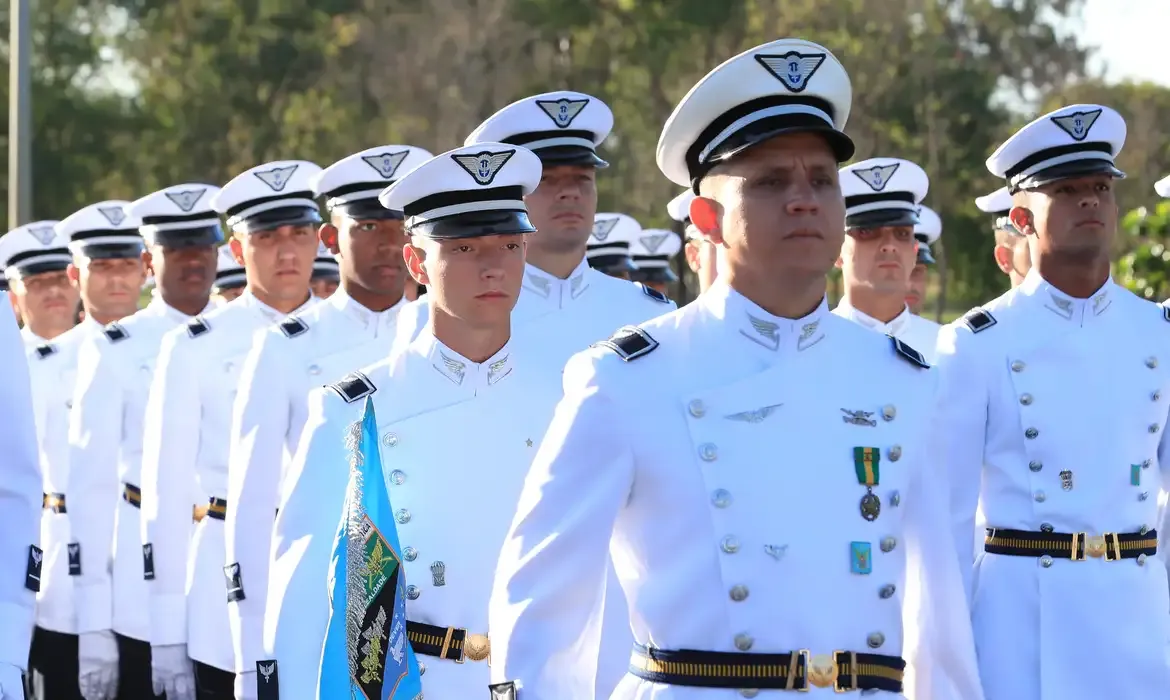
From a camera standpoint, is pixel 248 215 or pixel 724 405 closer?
pixel 724 405

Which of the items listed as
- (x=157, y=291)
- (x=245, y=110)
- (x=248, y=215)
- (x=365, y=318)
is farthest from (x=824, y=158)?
(x=245, y=110)

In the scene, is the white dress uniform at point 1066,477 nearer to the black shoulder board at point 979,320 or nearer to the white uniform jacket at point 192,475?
the black shoulder board at point 979,320

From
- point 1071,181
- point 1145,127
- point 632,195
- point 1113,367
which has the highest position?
point 1145,127

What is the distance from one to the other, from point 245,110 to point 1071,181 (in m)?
28.8

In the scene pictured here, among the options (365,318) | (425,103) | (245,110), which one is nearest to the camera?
(365,318)

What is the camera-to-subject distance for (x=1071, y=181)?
231 inches

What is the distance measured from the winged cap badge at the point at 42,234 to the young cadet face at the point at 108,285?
920 mm

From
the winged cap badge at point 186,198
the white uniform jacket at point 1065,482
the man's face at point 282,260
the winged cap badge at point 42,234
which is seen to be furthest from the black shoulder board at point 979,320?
the winged cap badge at point 42,234

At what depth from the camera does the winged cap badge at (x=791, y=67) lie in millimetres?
3732

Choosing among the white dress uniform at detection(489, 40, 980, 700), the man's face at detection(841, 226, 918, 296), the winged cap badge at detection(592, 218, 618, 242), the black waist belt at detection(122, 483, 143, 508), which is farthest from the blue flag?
the winged cap badge at detection(592, 218, 618, 242)

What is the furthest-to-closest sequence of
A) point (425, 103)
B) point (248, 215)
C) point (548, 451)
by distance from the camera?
point (425, 103)
point (248, 215)
point (548, 451)

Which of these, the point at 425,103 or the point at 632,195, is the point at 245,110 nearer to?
the point at 425,103

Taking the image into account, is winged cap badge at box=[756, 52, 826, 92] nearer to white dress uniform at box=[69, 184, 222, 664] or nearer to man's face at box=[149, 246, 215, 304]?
white dress uniform at box=[69, 184, 222, 664]

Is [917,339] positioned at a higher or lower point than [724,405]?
higher
